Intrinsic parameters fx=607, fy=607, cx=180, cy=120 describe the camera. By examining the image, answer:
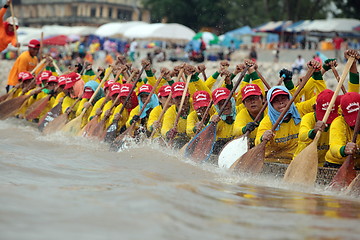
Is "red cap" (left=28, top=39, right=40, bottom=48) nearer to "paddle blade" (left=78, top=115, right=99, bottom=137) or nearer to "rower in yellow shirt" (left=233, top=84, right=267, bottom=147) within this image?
"paddle blade" (left=78, top=115, right=99, bottom=137)

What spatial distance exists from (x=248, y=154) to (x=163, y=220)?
253 centimetres

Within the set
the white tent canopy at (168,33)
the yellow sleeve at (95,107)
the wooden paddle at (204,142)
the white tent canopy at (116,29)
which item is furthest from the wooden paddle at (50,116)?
the white tent canopy at (116,29)

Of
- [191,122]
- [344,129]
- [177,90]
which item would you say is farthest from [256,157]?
[177,90]

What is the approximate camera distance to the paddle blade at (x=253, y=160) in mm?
6949

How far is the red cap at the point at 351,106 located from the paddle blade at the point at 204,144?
7.06 feet

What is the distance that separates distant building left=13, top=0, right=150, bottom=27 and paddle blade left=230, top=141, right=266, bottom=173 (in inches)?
2364

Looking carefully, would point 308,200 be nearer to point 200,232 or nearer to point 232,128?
point 200,232

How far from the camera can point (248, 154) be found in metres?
7.06

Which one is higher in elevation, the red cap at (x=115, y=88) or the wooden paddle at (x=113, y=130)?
the red cap at (x=115, y=88)

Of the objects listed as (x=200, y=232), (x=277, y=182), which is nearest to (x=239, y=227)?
(x=200, y=232)

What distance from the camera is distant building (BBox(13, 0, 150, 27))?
68.8 meters

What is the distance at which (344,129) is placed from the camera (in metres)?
6.34

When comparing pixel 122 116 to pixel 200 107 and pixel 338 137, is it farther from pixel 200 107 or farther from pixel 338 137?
pixel 338 137

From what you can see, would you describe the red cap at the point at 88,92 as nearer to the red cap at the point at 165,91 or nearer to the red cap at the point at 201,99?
the red cap at the point at 165,91
